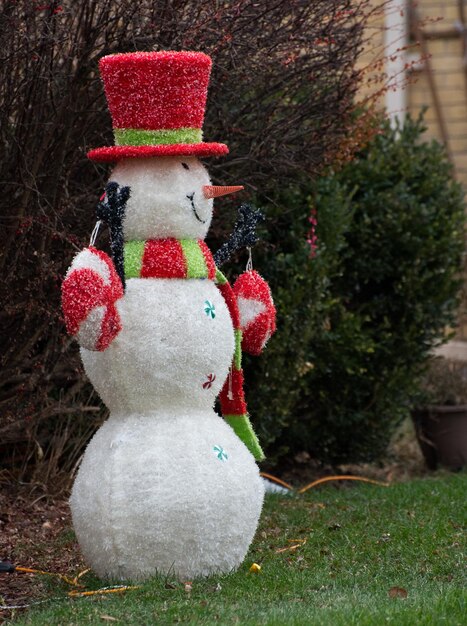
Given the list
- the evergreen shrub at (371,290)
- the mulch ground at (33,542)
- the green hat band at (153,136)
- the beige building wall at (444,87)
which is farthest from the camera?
the beige building wall at (444,87)

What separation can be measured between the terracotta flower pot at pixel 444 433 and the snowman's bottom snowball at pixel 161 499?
443 cm

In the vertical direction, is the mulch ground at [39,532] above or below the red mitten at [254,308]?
below

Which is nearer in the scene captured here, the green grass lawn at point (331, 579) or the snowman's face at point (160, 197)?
the green grass lawn at point (331, 579)

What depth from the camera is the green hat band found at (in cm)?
479

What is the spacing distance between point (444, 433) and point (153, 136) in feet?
16.5

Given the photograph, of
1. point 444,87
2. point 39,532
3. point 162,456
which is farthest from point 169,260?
point 444,87

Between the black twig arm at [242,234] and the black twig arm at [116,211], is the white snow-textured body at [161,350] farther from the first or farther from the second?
the black twig arm at [242,234]

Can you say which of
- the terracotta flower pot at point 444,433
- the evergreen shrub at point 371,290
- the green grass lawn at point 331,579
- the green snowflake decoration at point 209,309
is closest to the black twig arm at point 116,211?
the green snowflake decoration at point 209,309

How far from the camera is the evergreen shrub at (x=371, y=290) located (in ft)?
25.3

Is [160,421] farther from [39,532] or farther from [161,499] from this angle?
[39,532]

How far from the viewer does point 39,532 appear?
636 centimetres

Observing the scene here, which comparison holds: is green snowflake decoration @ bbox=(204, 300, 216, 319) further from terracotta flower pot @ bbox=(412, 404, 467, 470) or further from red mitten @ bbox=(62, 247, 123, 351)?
terracotta flower pot @ bbox=(412, 404, 467, 470)

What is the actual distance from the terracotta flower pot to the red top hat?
4.77 meters

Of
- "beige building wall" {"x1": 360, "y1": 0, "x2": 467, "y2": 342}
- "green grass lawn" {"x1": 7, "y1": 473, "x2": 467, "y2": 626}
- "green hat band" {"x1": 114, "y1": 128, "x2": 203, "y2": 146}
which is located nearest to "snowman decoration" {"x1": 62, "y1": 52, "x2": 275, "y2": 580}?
"green hat band" {"x1": 114, "y1": 128, "x2": 203, "y2": 146}
